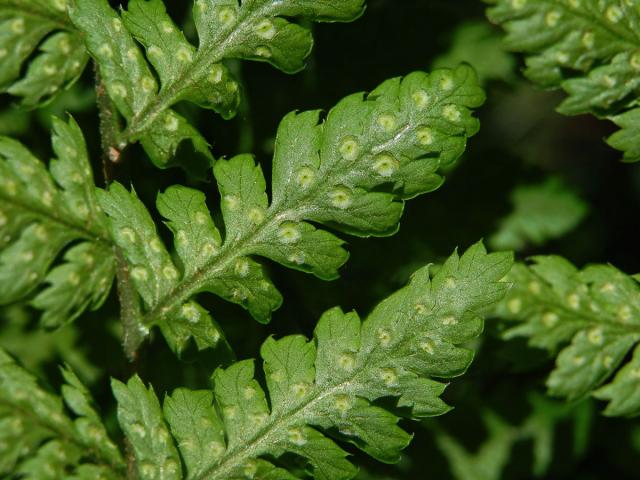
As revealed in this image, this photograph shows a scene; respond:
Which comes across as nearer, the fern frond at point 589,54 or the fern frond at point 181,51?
the fern frond at point 181,51

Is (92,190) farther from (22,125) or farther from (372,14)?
(372,14)

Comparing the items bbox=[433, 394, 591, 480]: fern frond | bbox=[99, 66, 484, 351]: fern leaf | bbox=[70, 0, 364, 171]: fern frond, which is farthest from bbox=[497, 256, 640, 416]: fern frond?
bbox=[70, 0, 364, 171]: fern frond

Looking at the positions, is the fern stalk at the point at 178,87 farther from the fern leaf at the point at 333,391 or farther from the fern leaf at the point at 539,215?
the fern leaf at the point at 539,215

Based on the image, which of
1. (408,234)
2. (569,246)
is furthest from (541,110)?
(408,234)

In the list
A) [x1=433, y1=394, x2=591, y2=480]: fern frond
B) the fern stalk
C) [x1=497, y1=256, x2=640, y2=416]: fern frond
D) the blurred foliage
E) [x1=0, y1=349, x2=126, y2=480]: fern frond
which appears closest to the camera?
[x1=0, y1=349, x2=126, y2=480]: fern frond

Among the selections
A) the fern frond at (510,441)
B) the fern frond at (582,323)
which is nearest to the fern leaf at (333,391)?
the fern frond at (582,323)

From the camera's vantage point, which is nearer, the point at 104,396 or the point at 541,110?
the point at 104,396

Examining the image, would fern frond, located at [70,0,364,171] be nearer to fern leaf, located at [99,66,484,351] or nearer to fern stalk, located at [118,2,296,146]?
fern stalk, located at [118,2,296,146]
